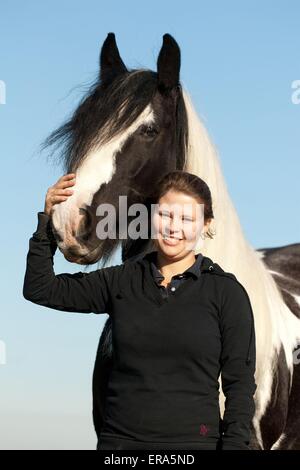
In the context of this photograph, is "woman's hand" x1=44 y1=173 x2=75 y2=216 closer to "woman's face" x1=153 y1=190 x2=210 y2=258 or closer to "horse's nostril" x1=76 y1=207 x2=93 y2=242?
"woman's face" x1=153 y1=190 x2=210 y2=258

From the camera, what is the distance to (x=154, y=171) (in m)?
4.83

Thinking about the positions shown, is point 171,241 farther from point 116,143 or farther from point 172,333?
point 116,143

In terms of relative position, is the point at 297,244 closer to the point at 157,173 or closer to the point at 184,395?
the point at 157,173

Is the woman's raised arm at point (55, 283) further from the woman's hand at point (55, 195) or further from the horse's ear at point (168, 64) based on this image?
the horse's ear at point (168, 64)

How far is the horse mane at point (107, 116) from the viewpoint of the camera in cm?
469

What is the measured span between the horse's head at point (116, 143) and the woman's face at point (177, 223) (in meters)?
0.97

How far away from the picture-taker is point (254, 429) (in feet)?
16.3

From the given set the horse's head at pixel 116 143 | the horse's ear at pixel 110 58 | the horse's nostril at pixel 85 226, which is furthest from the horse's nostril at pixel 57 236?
the horse's ear at pixel 110 58

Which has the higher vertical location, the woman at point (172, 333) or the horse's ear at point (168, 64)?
the horse's ear at point (168, 64)

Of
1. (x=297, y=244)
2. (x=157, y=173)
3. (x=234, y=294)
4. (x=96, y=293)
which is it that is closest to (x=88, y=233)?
(x=157, y=173)

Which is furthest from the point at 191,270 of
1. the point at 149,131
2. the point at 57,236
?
the point at 149,131

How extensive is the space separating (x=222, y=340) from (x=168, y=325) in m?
0.22

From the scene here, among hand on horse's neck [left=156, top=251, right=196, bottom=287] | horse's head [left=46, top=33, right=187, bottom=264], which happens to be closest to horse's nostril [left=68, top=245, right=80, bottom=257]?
horse's head [left=46, top=33, right=187, bottom=264]

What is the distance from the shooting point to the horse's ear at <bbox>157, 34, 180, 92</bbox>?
505 cm
